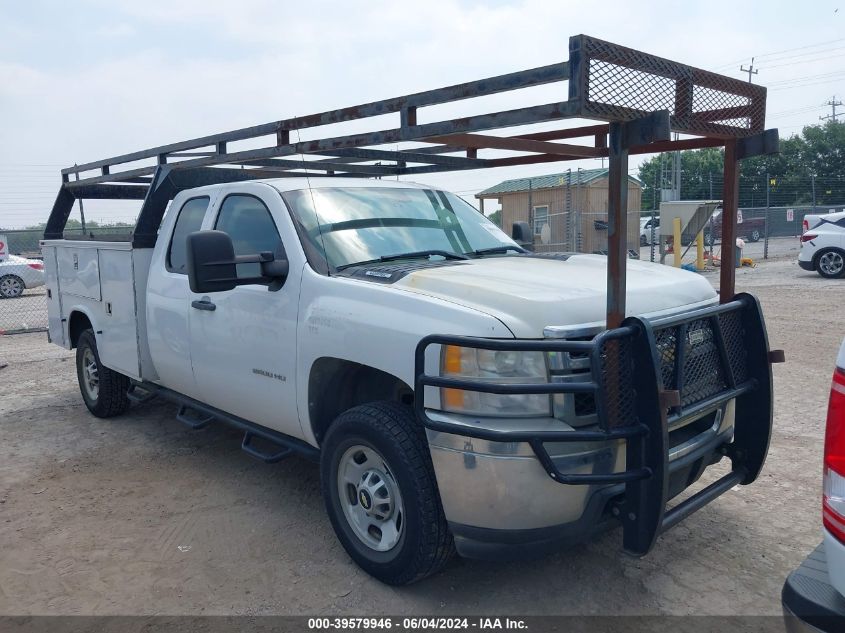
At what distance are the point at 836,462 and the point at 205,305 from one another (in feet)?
11.7

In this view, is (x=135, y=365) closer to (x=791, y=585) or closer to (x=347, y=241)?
(x=347, y=241)

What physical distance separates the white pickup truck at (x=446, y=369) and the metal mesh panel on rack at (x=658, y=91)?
80cm

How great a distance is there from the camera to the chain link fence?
1344cm

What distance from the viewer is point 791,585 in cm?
202

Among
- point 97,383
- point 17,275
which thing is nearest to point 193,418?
point 97,383

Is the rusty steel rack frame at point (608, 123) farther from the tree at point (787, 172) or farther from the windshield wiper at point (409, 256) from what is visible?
the tree at point (787, 172)

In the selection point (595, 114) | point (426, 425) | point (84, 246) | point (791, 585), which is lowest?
point (791, 585)

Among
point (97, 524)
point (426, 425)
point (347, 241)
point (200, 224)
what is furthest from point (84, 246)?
point (426, 425)

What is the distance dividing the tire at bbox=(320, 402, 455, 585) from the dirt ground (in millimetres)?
185

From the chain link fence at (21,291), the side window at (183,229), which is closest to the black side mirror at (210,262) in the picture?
the side window at (183,229)

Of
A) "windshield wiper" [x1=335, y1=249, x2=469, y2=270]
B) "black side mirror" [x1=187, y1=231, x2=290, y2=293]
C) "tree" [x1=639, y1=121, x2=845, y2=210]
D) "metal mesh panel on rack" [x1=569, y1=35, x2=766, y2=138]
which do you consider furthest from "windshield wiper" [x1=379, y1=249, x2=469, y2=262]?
"tree" [x1=639, y1=121, x2=845, y2=210]

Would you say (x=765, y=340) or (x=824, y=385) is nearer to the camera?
(x=765, y=340)

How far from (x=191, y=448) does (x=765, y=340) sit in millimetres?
4196

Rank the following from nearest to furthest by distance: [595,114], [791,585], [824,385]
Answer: [791,585] < [595,114] < [824,385]
